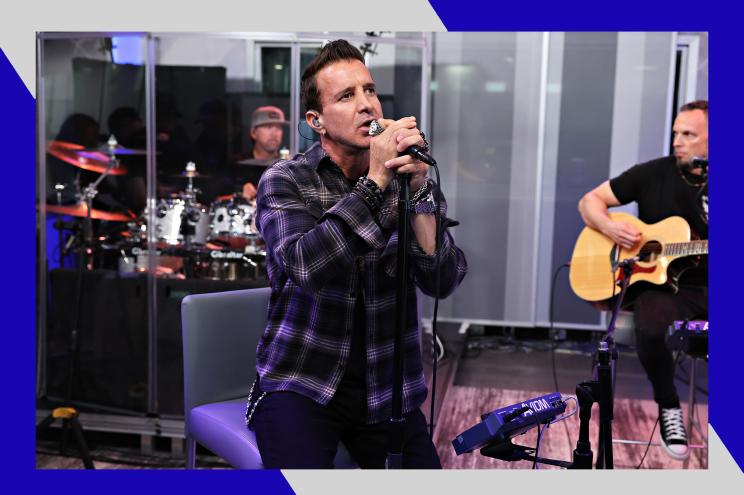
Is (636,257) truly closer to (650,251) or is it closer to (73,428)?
(650,251)

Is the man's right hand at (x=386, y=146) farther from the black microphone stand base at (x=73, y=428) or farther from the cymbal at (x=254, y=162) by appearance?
the cymbal at (x=254, y=162)

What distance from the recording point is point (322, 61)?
1.53 metres

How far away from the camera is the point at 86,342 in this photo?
3.46m

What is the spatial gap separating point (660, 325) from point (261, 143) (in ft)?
6.72

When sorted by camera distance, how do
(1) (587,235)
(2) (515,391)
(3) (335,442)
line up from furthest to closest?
1. (2) (515,391)
2. (1) (587,235)
3. (3) (335,442)

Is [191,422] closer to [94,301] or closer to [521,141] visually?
[94,301]

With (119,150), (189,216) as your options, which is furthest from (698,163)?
(119,150)

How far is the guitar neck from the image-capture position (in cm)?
251

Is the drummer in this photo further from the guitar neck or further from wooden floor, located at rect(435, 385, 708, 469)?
the guitar neck

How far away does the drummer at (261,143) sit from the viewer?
3533 millimetres

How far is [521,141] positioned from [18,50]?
127 inches

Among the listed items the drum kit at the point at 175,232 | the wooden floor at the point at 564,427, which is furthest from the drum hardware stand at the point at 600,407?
the drum kit at the point at 175,232

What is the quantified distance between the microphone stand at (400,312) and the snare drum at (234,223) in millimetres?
2285
